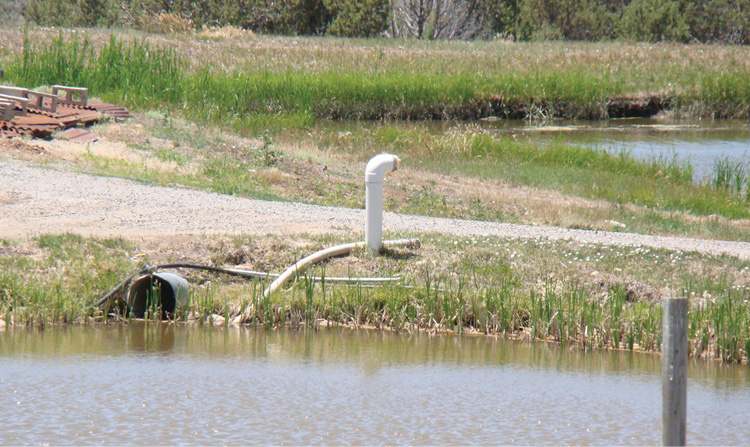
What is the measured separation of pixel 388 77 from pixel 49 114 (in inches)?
650

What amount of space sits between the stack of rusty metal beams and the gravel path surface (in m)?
2.86

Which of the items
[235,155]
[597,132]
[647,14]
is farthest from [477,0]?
[235,155]

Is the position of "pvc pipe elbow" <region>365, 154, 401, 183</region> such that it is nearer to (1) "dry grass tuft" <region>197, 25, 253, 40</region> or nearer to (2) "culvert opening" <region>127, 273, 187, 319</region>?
(2) "culvert opening" <region>127, 273, 187, 319</region>

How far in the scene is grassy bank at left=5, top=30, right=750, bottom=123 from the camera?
22688 millimetres

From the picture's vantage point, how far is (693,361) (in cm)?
747

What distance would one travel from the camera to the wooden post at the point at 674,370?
434 cm

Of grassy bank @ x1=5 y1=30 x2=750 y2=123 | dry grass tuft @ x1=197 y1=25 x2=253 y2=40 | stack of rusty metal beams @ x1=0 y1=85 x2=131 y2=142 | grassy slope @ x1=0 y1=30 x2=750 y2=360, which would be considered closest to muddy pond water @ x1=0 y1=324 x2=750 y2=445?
grassy slope @ x1=0 y1=30 x2=750 y2=360

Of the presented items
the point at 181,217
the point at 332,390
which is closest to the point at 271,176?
the point at 181,217

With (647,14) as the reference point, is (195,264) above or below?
below

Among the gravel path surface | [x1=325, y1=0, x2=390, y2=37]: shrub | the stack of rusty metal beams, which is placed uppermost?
[x1=325, y1=0, x2=390, y2=37]: shrub

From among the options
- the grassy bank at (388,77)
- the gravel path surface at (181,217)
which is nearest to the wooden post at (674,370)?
the gravel path surface at (181,217)

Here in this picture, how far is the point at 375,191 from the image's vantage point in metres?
9.07

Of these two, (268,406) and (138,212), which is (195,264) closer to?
(138,212)

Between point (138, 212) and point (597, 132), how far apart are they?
64.2ft
